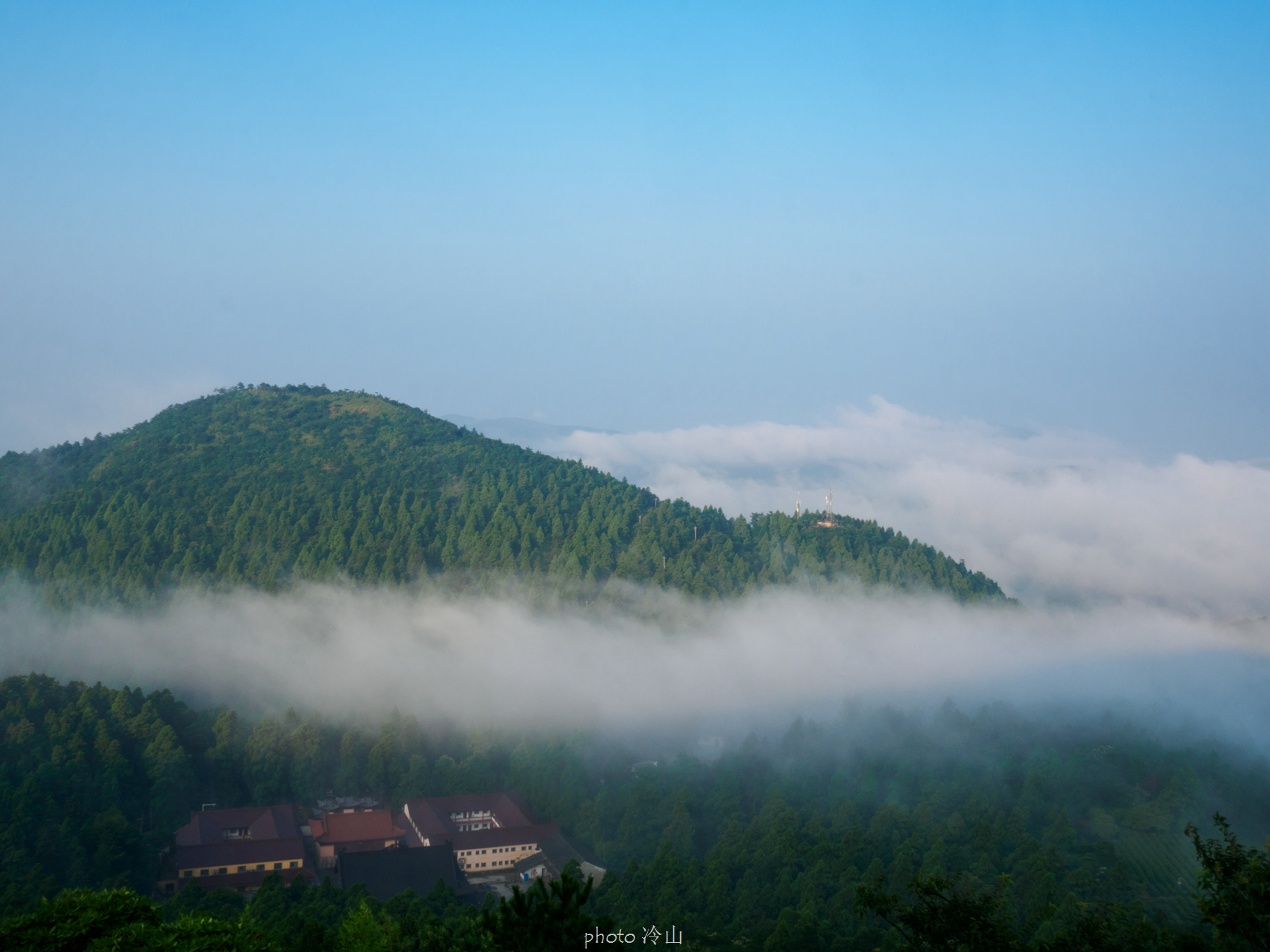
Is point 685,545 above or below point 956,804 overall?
above

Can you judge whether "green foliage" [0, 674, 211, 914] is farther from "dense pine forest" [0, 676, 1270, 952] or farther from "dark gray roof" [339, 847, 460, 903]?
"dark gray roof" [339, 847, 460, 903]

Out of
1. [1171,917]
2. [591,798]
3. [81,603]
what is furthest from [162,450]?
[1171,917]

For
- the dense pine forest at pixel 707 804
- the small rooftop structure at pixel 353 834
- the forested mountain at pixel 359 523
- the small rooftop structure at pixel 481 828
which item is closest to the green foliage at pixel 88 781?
the dense pine forest at pixel 707 804

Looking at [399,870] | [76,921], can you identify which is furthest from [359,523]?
[76,921]

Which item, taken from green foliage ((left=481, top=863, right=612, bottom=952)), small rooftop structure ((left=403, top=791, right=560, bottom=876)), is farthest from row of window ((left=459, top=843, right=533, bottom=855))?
green foliage ((left=481, top=863, right=612, bottom=952))

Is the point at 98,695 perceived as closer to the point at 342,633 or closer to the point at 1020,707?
the point at 342,633

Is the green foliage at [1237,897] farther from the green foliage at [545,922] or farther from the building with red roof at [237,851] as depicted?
the building with red roof at [237,851]

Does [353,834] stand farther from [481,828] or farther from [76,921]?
[76,921]
